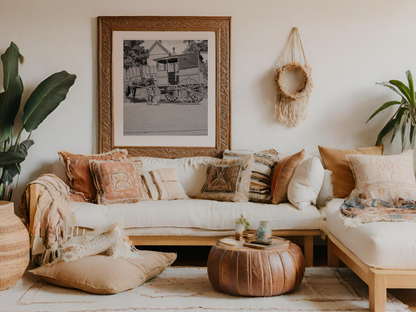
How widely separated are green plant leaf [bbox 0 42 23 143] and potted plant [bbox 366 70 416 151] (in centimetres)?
332

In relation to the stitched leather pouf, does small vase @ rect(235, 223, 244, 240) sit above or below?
above

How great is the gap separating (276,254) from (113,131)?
7.31ft

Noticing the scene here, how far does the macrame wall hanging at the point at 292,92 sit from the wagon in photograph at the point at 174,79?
740mm

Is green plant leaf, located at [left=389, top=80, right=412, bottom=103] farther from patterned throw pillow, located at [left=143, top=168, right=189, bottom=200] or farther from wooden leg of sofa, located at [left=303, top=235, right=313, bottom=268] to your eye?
patterned throw pillow, located at [left=143, top=168, right=189, bottom=200]

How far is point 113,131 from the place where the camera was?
12.7ft

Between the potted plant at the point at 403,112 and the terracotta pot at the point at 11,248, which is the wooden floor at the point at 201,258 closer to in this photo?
the terracotta pot at the point at 11,248

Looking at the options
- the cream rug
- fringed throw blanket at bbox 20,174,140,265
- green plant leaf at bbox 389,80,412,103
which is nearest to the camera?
the cream rug

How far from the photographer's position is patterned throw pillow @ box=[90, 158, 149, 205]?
128 inches

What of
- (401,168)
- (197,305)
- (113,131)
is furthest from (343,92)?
(197,305)

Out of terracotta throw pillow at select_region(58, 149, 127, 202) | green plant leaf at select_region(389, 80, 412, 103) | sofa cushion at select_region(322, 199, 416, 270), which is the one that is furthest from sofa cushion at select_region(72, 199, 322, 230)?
green plant leaf at select_region(389, 80, 412, 103)

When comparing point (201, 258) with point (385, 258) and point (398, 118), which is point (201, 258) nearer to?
point (385, 258)

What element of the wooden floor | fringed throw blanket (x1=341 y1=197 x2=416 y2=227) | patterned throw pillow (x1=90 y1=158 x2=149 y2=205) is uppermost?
patterned throw pillow (x1=90 y1=158 x2=149 y2=205)

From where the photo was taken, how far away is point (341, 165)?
3445mm

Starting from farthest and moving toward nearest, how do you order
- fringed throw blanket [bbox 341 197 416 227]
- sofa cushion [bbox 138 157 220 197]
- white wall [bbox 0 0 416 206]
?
white wall [bbox 0 0 416 206] → sofa cushion [bbox 138 157 220 197] → fringed throw blanket [bbox 341 197 416 227]
